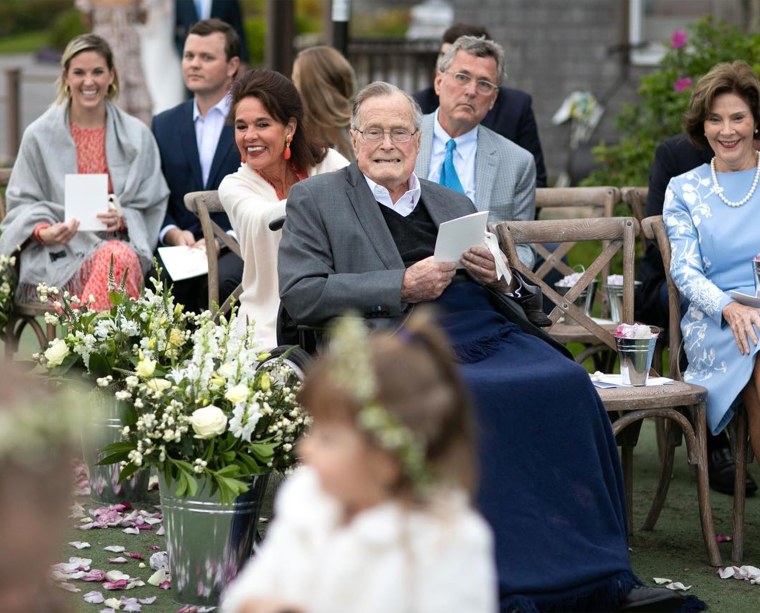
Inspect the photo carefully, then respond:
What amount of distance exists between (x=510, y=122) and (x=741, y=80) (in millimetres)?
1984

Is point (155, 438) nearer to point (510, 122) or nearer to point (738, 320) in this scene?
point (738, 320)

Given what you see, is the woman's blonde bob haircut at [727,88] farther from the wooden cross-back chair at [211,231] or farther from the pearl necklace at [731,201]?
the wooden cross-back chair at [211,231]

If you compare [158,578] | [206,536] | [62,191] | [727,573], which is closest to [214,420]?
[206,536]

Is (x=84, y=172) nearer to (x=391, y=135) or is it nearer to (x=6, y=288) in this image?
(x=6, y=288)

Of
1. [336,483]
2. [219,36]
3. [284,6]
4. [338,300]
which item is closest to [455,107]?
[219,36]

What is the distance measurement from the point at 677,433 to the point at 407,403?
301cm

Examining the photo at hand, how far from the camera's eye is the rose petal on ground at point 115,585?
434 centimetres

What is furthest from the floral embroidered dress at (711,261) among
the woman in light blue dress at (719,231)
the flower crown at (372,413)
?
the flower crown at (372,413)

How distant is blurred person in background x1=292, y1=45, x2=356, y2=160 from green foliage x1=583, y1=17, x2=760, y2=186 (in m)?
2.30

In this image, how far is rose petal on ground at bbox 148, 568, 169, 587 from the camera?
14.4 ft

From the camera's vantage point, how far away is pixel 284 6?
433 inches

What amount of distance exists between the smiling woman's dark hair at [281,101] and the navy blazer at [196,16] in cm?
369

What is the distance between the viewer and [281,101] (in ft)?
17.6

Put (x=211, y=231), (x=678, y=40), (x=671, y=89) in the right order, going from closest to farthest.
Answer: (x=211, y=231) < (x=678, y=40) < (x=671, y=89)
